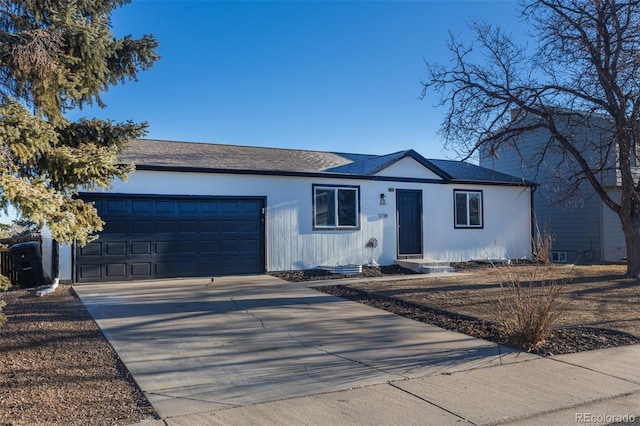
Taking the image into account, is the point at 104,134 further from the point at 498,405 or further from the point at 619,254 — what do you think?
the point at 619,254

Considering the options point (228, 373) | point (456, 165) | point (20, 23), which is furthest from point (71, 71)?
point (456, 165)

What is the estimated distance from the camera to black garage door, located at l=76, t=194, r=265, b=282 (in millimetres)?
12367

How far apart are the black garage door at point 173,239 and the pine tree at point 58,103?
537 cm

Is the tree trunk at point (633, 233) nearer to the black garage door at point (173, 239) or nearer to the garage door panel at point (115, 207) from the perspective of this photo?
the black garage door at point (173, 239)

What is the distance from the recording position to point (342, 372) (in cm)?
565

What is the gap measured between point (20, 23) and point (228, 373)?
5.62m

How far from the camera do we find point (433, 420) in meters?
4.33

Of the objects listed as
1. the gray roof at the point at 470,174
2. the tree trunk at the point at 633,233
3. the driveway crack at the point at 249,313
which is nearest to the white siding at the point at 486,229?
the gray roof at the point at 470,174

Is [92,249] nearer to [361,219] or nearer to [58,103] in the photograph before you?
[58,103]

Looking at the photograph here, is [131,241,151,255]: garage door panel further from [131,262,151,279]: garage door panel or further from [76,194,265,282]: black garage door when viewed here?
[131,262,151,279]: garage door panel

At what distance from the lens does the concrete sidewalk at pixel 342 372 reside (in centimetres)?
452

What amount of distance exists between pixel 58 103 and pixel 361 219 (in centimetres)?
997

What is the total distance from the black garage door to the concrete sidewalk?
3491 mm

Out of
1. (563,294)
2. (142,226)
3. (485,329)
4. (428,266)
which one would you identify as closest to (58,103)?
(142,226)
